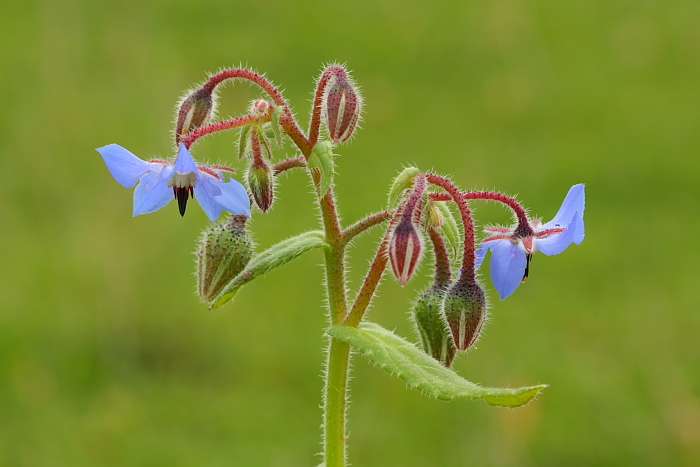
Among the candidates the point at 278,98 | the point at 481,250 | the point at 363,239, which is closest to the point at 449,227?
the point at 481,250

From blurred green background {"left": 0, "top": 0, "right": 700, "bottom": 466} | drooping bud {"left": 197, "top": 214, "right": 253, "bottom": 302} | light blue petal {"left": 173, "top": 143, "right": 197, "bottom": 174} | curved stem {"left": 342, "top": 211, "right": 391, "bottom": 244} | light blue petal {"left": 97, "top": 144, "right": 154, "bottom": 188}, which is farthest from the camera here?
blurred green background {"left": 0, "top": 0, "right": 700, "bottom": 466}

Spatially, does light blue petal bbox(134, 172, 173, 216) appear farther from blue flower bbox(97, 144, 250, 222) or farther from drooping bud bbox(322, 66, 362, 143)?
drooping bud bbox(322, 66, 362, 143)

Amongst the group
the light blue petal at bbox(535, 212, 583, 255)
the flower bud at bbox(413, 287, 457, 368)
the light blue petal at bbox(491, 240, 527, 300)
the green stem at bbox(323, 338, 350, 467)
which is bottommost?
the green stem at bbox(323, 338, 350, 467)

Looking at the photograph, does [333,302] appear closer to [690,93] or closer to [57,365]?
[57,365]

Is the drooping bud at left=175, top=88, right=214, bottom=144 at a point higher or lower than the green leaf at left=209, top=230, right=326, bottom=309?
higher

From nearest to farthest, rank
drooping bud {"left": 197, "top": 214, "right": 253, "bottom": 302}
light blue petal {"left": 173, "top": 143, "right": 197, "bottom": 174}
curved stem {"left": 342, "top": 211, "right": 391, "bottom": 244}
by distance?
light blue petal {"left": 173, "top": 143, "right": 197, "bottom": 174}
curved stem {"left": 342, "top": 211, "right": 391, "bottom": 244}
drooping bud {"left": 197, "top": 214, "right": 253, "bottom": 302}

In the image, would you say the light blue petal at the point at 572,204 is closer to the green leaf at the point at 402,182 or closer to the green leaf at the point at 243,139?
the green leaf at the point at 402,182

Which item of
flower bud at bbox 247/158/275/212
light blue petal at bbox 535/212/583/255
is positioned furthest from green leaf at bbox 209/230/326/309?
light blue petal at bbox 535/212/583/255
